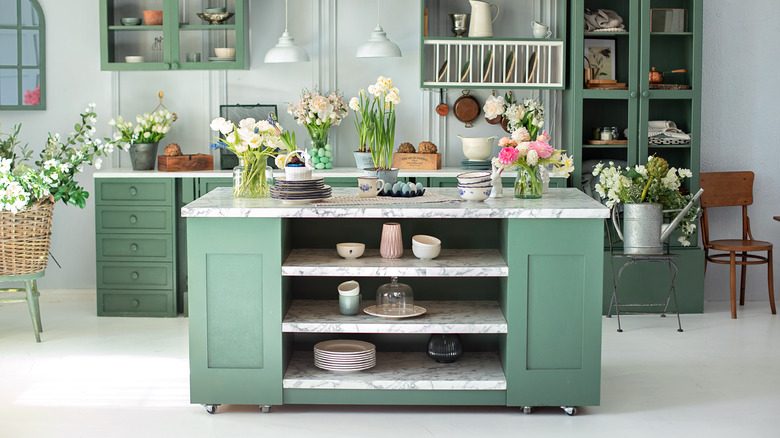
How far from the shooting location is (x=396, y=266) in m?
4.37

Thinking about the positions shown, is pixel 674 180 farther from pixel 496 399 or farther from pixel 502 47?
pixel 496 399

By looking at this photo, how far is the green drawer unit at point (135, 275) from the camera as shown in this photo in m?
6.50

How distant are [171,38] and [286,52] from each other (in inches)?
35.1

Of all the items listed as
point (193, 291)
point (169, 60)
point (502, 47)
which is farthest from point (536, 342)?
point (169, 60)

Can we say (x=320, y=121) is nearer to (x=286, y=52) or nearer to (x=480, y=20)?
(x=286, y=52)

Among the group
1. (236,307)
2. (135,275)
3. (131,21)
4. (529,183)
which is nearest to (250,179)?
(236,307)

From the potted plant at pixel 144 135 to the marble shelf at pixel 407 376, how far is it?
262 centimetres

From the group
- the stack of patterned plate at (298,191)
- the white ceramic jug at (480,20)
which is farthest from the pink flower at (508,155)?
the white ceramic jug at (480,20)

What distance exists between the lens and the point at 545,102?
7023mm

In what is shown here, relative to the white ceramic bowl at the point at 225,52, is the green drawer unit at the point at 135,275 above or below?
below

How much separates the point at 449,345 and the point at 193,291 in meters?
1.34

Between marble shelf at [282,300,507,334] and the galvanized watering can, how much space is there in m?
1.88

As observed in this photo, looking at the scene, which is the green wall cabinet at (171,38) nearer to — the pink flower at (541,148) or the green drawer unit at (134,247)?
the green drawer unit at (134,247)

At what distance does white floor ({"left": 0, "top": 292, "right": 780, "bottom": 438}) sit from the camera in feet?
13.9
